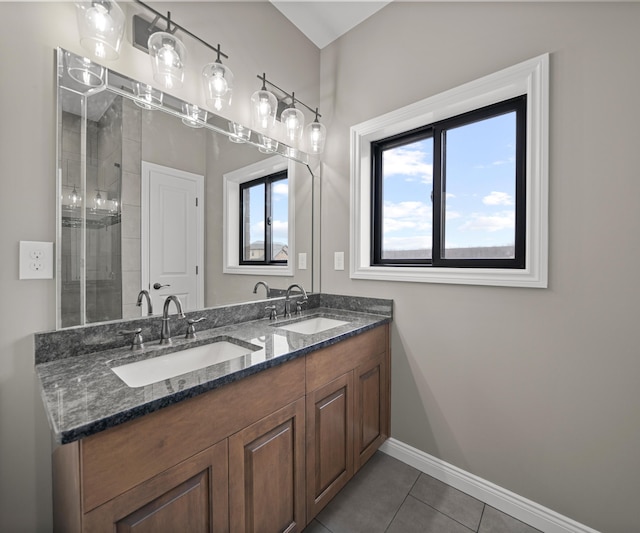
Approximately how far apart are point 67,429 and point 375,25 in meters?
2.50

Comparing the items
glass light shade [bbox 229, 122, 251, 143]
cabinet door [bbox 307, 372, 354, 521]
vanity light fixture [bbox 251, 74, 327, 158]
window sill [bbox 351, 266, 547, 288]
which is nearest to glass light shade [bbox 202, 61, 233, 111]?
glass light shade [bbox 229, 122, 251, 143]

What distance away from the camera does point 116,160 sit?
4.05 feet

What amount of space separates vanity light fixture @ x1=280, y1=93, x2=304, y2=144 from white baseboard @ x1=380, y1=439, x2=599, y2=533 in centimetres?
207

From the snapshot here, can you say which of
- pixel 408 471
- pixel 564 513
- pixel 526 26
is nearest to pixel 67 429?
pixel 408 471

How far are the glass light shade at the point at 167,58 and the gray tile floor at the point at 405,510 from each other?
2.13 m

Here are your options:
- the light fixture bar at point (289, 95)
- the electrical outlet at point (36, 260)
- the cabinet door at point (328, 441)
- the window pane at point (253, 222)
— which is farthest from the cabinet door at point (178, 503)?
the light fixture bar at point (289, 95)

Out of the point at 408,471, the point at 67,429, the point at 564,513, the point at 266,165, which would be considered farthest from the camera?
the point at 266,165

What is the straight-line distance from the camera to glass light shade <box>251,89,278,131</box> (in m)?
1.73

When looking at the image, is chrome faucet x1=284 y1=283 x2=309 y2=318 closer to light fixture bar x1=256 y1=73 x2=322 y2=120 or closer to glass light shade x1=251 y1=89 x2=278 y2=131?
glass light shade x1=251 y1=89 x2=278 y2=131

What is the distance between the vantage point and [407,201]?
199 centimetres

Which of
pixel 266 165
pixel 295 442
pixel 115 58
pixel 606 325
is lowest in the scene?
pixel 295 442

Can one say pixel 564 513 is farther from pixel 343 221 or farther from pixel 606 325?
pixel 343 221

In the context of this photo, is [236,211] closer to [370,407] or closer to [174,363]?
[174,363]

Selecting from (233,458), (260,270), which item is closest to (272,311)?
(260,270)
